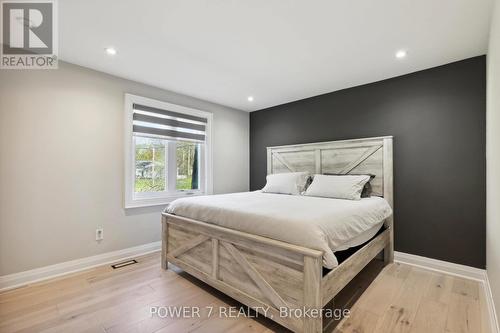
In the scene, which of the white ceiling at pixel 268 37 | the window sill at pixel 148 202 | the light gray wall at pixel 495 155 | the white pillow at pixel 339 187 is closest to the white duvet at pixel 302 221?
the white pillow at pixel 339 187

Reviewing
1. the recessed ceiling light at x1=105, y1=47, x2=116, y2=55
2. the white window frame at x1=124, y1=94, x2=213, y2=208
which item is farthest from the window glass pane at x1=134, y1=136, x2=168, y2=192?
the recessed ceiling light at x1=105, y1=47, x2=116, y2=55

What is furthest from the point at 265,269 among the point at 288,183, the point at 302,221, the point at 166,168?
the point at 166,168

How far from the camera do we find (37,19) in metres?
1.86

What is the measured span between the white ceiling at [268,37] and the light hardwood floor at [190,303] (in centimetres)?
233

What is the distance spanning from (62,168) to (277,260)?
2.49 metres

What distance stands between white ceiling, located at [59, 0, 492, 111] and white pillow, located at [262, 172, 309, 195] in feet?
4.50

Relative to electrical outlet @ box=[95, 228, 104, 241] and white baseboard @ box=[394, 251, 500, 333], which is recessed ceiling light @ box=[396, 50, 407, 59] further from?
electrical outlet @ box=[95, 228, 104, 241]

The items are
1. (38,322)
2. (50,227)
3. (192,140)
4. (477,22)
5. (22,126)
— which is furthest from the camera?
(192,140)

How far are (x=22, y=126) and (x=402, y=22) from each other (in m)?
3.61

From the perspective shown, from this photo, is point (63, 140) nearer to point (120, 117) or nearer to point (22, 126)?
point (22, 126)

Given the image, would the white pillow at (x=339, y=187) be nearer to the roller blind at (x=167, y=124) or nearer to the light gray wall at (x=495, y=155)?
the light gray wall at (x=495, y=155)

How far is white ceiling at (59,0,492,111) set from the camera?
1.72 meters

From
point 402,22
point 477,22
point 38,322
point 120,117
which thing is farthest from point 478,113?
point 38,322

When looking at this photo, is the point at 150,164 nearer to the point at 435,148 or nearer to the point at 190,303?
the point at 190,303
